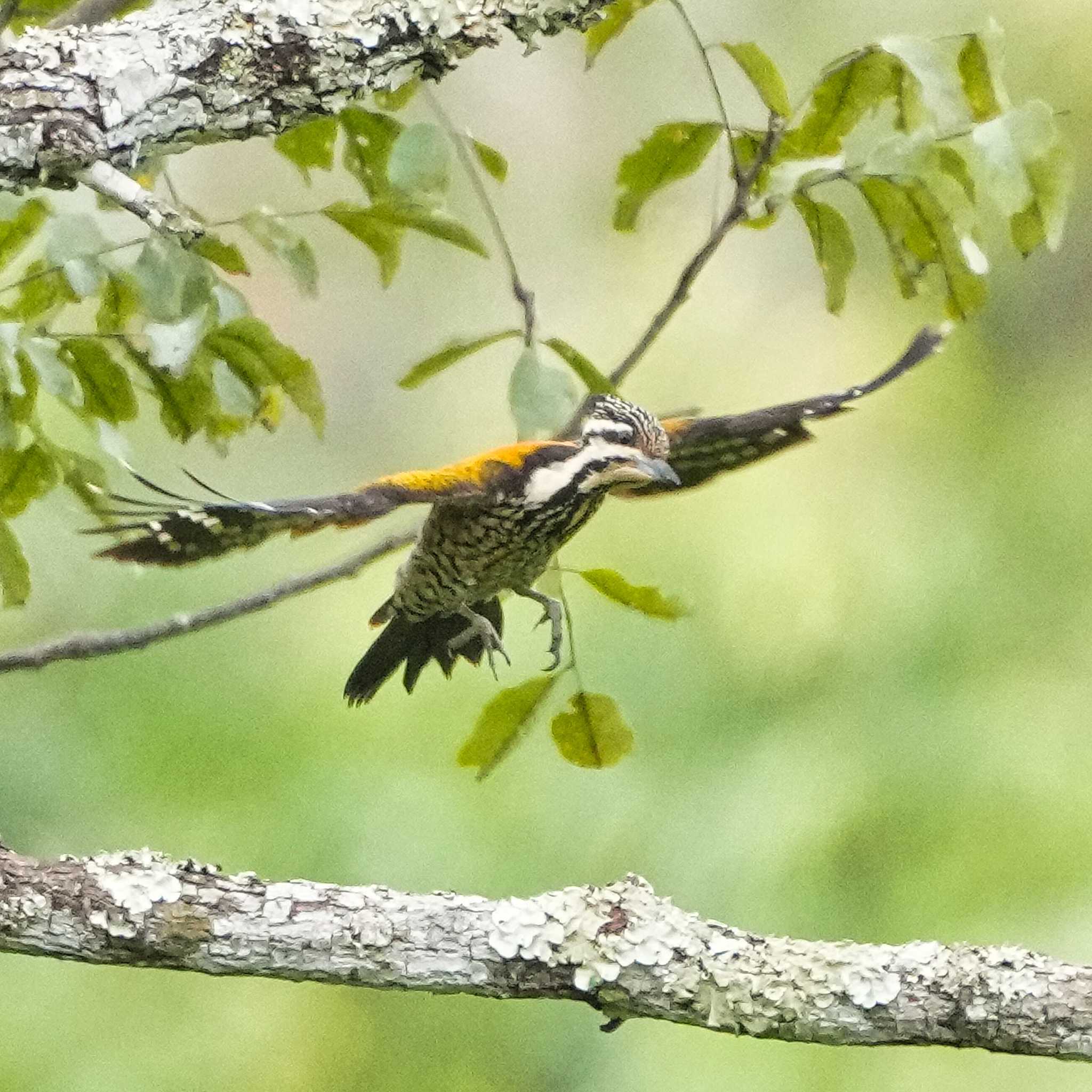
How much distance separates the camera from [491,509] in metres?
1.55

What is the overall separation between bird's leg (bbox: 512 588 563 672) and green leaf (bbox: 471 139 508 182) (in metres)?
0.47

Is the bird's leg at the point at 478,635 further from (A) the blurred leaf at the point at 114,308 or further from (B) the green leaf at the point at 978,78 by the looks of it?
(B) the green leaf at the point at 978,78

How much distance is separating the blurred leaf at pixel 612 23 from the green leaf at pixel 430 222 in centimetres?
21

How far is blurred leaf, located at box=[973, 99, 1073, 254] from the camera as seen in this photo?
1037 millimetres


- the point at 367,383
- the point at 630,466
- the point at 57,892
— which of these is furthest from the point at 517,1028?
the point at 57,892

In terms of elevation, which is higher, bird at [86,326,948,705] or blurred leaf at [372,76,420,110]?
blurred leaf at [372,76,420,110]

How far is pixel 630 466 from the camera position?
56.1 inches

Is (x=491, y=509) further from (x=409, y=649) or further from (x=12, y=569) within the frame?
(x=12, y=569)

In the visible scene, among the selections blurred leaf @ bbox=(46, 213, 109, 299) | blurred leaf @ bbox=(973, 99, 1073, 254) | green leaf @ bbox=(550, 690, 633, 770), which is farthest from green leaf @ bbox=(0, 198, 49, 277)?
blurred leaf @ bbox=(973, 99, 1073, 254)

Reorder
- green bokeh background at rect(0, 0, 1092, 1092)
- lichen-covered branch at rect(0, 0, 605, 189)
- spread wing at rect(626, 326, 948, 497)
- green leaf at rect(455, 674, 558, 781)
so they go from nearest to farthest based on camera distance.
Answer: lichen-covered branch at rect(0, 0, 605, 189) < green leaf at rect(455, 674, 558, 781) < spread wing at rect(626, 326, 948, 497) < green bokeh background at rect(0, 0, 1092, 1092)

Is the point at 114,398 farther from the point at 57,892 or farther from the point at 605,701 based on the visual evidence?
the point at 605,701

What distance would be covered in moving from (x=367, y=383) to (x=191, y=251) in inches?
88.1

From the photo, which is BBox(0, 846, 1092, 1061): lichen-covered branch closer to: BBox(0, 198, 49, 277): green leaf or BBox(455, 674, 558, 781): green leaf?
BBox(455, 674, 558, 781): green leaf

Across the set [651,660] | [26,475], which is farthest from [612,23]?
[651,660]
